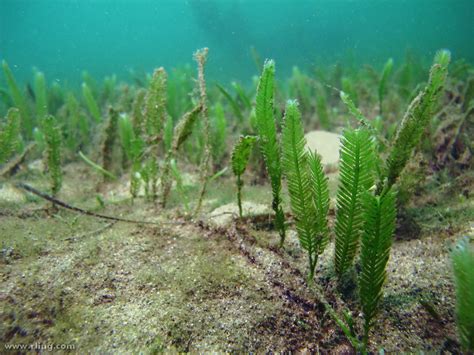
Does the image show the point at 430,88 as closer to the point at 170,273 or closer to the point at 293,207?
the point at 293,207

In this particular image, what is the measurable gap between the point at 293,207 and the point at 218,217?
0.73m

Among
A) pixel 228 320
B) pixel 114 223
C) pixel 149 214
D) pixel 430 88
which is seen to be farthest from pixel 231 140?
pixel 228 320

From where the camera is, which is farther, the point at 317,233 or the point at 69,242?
the point at 69,242

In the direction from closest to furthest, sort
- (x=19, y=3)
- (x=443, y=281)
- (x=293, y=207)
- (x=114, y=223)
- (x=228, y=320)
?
(x=228, y=320) → (x=443, y=281) → (x=293, y=207) → (x=114, y=223) → (x=19, y=3)

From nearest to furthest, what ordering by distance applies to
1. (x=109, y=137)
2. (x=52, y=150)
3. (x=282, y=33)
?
(x=52, y=150), (x=109, y=137), (x=282, y=33)

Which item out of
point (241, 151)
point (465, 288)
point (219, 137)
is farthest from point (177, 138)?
point (465, 288)

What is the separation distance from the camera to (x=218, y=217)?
7.42ft

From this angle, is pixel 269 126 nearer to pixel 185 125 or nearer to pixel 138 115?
pixel 185 125

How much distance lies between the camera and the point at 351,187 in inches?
→ 59.7

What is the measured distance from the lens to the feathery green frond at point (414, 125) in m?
1.96

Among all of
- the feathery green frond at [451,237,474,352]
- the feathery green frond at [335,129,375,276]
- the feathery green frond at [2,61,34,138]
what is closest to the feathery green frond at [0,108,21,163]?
the feathery green frond at [2,61,34,138]

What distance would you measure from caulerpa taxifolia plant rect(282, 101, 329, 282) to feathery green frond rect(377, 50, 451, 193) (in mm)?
552

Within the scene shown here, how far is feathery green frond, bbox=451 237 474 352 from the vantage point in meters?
1.10

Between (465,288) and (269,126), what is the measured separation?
1.18 metres
